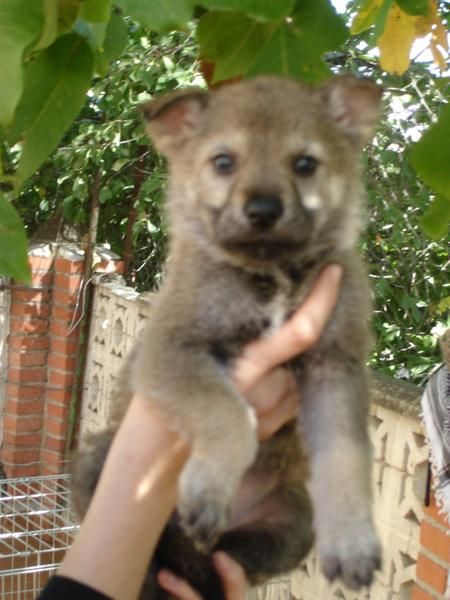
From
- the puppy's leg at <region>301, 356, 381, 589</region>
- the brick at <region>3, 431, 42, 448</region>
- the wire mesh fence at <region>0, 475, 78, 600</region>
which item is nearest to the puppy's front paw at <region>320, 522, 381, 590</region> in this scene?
the puppy's leg at <region>301, 356, 381, 589</region>

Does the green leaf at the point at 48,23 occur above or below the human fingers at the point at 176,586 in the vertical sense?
above

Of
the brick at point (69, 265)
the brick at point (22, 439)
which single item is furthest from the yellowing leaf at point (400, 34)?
the brick at point (22, 439)

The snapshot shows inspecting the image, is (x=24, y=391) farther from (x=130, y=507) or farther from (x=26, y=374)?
(x=130, y=507)

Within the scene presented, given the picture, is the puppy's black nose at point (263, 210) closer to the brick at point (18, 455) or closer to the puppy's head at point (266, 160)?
the puppy's head at point (266, 160)

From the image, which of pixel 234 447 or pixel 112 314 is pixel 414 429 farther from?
pixel 112 314

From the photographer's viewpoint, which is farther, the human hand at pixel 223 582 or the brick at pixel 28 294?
the brick at pixel 28 294
